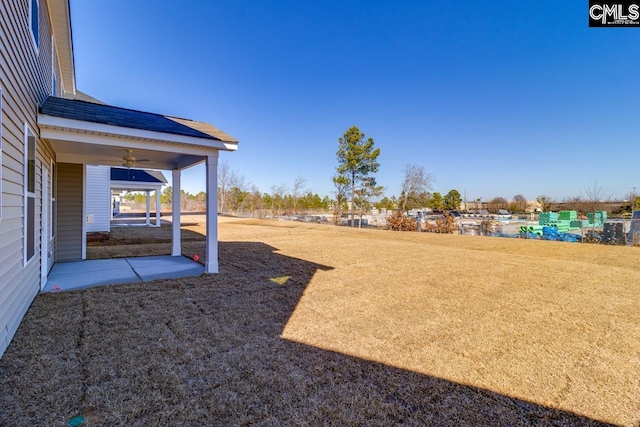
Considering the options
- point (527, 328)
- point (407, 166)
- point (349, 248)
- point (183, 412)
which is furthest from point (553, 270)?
point (407, 166)

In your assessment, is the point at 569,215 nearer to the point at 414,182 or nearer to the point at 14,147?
the point at 414,182

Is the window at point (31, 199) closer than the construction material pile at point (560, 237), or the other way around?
the window at point (31, 199)

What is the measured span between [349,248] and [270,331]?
288 inches

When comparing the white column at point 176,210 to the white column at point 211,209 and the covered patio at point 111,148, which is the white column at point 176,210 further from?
the white column at point 211,209

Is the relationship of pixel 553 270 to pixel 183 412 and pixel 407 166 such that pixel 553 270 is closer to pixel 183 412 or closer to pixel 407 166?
pixel 183 412

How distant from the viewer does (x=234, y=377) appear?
2.51 m

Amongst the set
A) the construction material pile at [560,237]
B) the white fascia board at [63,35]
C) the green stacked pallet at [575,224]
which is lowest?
the construction material pile at [560,237]

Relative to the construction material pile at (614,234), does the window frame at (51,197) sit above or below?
above

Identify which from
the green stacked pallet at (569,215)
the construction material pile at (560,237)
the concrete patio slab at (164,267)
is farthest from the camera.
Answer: the green stacked pallet at (569,215)

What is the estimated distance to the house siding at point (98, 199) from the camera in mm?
13906

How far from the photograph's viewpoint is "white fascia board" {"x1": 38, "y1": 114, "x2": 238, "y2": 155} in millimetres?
4476

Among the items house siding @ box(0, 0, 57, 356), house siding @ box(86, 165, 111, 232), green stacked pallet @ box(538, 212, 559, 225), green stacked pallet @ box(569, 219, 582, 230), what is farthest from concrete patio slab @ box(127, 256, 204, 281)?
green stacked pallet @ box(538, 212, 559, 225)

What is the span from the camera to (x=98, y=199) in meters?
14.1

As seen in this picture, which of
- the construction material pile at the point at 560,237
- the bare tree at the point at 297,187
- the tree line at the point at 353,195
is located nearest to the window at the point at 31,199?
the construction material pile at the point at 560,237
